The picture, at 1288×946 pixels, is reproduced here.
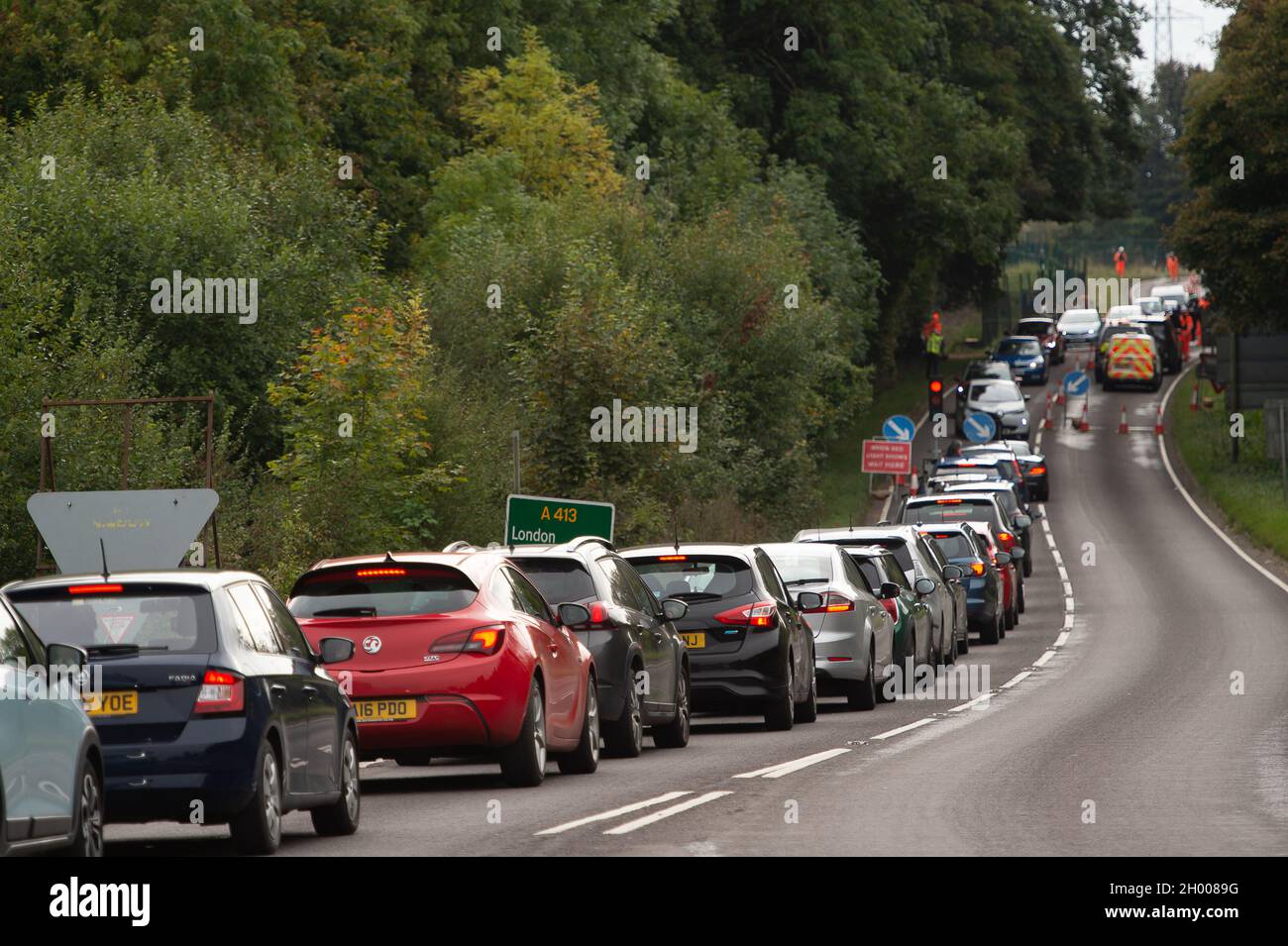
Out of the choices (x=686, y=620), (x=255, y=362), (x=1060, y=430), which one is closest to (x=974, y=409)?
(x=1060, y=430)

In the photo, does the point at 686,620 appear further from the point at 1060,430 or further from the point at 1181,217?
the point at 1060,430

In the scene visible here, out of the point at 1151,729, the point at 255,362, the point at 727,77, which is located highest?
the point at 727,77

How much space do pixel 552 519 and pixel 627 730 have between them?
9.24 metres

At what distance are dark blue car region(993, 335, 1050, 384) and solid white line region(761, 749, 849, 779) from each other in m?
72.6

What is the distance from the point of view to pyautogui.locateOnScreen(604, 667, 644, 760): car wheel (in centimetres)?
1745

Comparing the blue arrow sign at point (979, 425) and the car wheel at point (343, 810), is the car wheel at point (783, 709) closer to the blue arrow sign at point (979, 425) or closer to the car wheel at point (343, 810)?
the car wheel at point (343, 810)

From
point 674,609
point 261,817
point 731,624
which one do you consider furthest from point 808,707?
point 261,817

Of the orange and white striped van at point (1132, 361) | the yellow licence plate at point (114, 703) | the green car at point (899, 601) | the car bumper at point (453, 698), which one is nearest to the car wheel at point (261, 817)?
the yellow licence plate at point (114, 703)

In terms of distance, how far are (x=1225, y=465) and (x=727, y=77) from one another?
18117 millimetres

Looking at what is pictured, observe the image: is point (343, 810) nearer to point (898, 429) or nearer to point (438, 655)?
point (438, 655)

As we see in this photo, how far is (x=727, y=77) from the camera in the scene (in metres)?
68.8

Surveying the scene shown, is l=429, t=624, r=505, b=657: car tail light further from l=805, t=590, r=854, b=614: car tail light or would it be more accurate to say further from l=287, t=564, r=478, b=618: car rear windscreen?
l=805, t=590, r=854, b=614: car tail light

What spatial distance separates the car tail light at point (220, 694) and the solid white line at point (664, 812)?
2.05 metres
